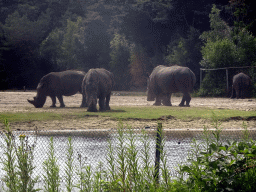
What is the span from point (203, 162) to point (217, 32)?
32957 mm

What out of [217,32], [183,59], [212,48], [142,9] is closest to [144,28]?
[142,9]

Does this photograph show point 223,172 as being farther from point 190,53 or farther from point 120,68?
point 120,68

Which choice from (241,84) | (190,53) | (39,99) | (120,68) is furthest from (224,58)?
(120,68)

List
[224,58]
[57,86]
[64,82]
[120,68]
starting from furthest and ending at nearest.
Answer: [120,68] < [224,58] < [64,82] < [57,86]

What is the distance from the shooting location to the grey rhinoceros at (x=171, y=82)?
61.9ft

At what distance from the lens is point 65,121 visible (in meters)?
13.0

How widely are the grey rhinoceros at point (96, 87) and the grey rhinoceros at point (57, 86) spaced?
2.48m

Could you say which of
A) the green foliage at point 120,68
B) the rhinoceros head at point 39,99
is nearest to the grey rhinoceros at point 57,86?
the rhinoceros head at point 39,99

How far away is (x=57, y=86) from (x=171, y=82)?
5.57 meters

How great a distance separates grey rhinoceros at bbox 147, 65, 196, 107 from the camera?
61.9ft

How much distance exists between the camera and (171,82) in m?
19.2

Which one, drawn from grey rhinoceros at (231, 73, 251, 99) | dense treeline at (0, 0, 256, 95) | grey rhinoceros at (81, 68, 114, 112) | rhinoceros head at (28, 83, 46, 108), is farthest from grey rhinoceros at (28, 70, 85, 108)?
dense treeline at (0, 0, 256, 95)

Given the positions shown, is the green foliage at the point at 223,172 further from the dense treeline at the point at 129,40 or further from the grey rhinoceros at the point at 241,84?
the dense treeline at the point at 129,40

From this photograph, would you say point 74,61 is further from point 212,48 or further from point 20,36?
point 212,48
